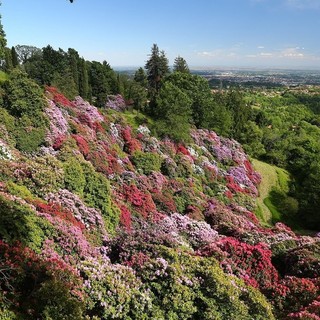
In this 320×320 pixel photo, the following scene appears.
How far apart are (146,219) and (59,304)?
1407cm

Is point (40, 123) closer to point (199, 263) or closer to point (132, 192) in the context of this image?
point (132, 192)

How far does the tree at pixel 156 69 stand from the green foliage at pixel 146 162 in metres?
35.6

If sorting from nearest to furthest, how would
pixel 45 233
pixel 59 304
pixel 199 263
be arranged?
pixel 59 304
pixel 45 233
pixel 199 263

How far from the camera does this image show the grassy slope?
44.7 meters

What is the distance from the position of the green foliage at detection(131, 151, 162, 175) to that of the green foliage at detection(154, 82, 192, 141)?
12.7 m

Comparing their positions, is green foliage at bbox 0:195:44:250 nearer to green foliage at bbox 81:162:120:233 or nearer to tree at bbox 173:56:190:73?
green foliage at bbox 81:162:120:233

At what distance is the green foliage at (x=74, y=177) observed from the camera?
19156 mm

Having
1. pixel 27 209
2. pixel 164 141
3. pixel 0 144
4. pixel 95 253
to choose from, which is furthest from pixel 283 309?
pixel 164 141

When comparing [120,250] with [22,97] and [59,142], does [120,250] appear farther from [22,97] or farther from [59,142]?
[22,97]

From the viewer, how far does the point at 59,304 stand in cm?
922

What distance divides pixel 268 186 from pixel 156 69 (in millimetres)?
33349

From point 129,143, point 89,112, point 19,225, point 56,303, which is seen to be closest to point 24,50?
point 89,112

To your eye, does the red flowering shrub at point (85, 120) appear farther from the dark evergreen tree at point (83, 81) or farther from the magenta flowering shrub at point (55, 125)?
the dark evergreen tree at point (83, 81)

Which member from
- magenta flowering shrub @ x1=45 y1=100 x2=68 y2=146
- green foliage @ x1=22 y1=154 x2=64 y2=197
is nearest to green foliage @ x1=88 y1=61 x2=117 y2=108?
magenta flowering shrub @ x1=45 y1=100 x2=68 y2=146
